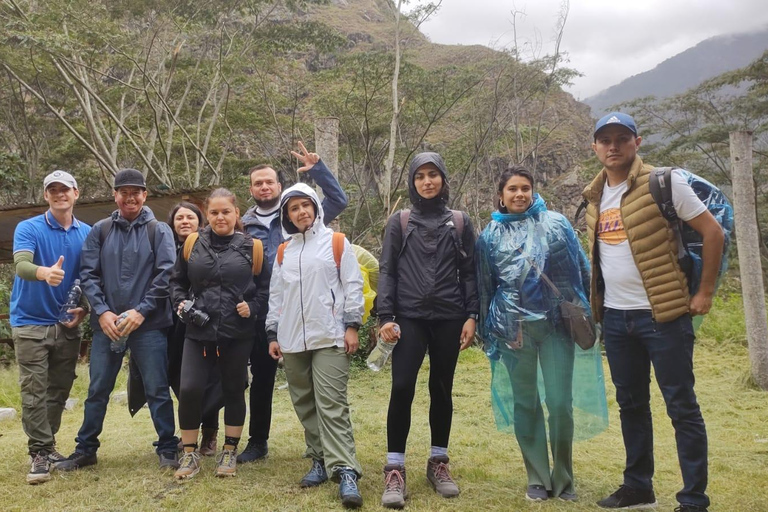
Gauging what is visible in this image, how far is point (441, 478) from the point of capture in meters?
3.07

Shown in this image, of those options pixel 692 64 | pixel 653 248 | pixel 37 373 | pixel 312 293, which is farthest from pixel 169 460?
pixel 692 64

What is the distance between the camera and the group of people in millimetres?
2734

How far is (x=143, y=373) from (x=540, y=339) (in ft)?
7.47

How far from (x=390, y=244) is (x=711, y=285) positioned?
1.51 metres

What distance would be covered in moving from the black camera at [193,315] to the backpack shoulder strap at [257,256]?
0.39 m

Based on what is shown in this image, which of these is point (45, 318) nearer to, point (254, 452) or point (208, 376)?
point (208, 376)

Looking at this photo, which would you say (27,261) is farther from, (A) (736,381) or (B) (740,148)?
(A) (736,381)

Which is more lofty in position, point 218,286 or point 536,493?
point 218,286

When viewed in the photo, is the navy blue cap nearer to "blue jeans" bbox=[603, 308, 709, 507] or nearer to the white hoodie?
"blue jeans" bbox=[603, 308, 709, 507]

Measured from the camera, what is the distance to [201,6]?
40.4 ft

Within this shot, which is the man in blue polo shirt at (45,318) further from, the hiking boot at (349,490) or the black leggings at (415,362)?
the black leggings at (415,362)

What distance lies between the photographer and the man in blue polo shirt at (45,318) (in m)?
3.33

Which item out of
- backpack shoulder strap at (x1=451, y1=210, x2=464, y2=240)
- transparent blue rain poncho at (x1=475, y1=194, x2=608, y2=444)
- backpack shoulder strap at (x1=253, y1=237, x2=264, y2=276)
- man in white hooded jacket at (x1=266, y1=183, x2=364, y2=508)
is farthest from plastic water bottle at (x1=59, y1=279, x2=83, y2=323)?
transparent blue rain poncho at (x1=475, y1=194, x2=608, y2=444)

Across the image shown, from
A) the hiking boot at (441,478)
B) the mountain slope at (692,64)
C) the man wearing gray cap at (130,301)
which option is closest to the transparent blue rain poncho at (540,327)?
the hiking boot at (441,478)
